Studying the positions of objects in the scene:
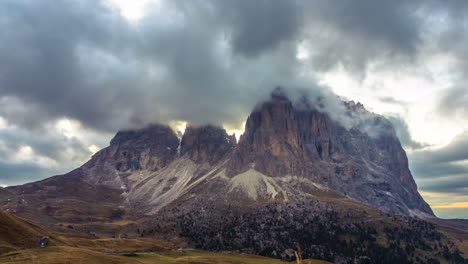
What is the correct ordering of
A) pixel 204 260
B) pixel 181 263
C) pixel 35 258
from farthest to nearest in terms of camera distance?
pixel 204 260
pixel 181 263
pixel 35 258

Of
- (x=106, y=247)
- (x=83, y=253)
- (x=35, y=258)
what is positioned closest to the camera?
(x=35, y=258)

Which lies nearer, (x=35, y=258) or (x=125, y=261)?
(x=35, y=258)

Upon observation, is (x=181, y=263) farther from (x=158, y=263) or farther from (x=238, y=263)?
(x=238, y=263)

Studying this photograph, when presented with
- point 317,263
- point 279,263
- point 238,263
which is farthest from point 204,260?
point 317,263

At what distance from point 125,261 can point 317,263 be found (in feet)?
393

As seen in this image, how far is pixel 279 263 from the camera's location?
197 m

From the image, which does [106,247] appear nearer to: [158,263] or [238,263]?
[158,263]

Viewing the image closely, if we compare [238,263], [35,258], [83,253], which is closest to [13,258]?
[35,258]

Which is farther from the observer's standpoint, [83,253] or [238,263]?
[238,263]

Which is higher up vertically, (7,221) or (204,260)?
(7,221)

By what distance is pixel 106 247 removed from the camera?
190125 millimetres

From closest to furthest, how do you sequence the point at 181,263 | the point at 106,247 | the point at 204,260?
the point at 181,263
the point at 204,260
the point at 106,247

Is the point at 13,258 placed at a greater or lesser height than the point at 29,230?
lesser

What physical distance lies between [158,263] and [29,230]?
52.1 m
